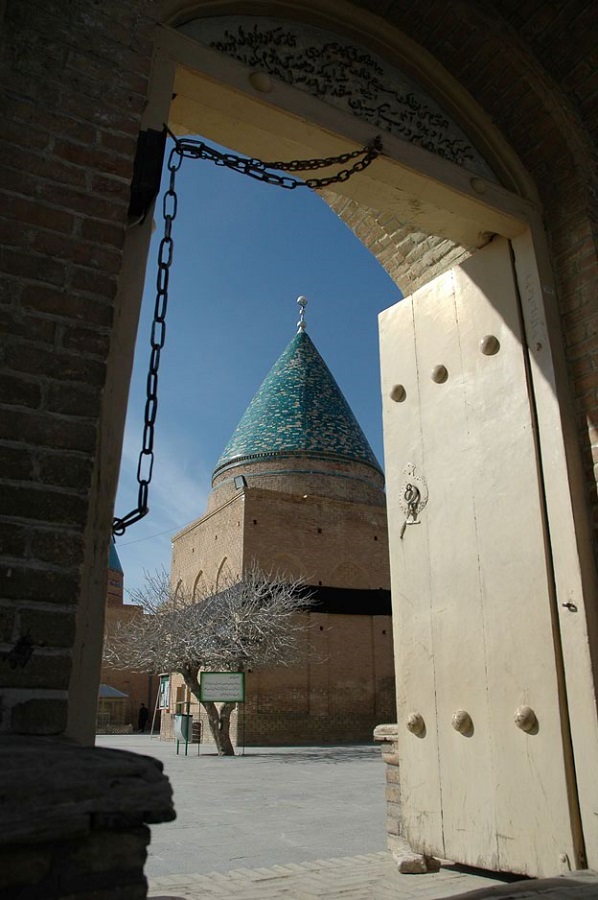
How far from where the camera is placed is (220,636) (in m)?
14.2

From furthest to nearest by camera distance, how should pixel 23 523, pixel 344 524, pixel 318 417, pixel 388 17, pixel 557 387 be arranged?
pixel 318 417
pixel 344 524
pixel 388 17
pixel 557 387
pixel 23 523

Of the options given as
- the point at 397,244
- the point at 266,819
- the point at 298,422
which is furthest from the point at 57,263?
the point at 298,422

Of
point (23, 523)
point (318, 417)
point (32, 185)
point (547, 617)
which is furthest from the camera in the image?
point (318, 417)

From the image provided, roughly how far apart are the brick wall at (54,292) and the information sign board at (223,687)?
10.8 meters

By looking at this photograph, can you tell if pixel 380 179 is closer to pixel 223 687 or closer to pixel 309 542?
pixel 223 687

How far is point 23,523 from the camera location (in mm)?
1612

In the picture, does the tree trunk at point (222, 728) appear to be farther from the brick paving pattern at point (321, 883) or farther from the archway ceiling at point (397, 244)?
the archway ceiling at point (397, 244)

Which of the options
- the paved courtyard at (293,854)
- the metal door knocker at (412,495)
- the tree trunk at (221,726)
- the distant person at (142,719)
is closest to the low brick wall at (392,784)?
the paved courtyard at (293,854)

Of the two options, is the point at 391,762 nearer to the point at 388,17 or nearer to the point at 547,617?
the point at 547,617

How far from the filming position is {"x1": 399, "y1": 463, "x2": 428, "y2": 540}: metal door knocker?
3.36 metres

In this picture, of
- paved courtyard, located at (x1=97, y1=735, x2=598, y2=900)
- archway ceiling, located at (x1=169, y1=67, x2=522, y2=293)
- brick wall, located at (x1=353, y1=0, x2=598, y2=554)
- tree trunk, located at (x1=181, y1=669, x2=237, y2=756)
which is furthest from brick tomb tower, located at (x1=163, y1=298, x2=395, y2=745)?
brick wall, located at (x1=353, y1=0, x2=598, y2=554)

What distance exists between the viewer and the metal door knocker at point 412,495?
336 centimetres

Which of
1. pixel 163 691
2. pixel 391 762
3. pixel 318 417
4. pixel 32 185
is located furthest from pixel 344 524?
pixel 32 185

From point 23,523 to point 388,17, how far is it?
9.51 ft
